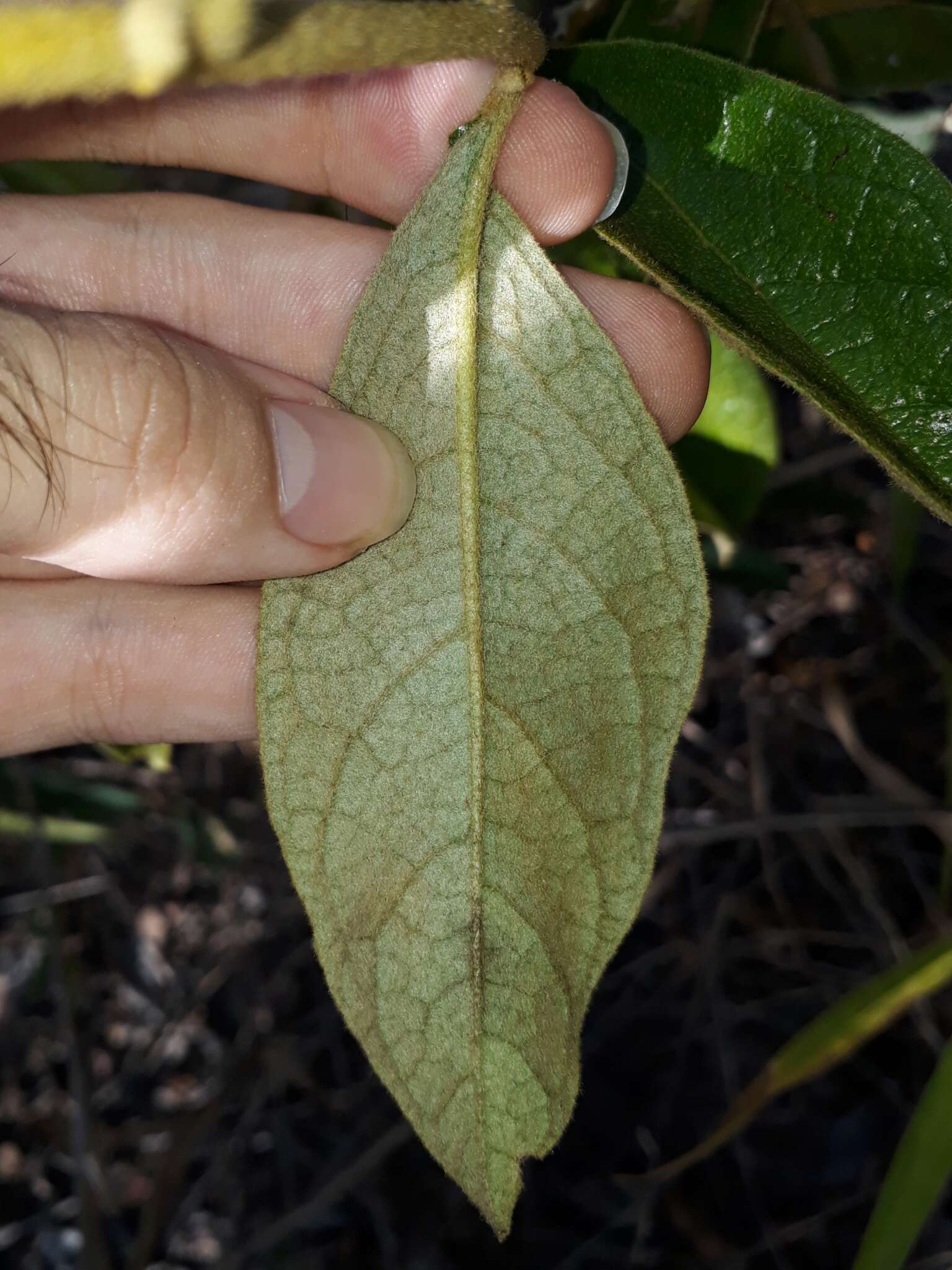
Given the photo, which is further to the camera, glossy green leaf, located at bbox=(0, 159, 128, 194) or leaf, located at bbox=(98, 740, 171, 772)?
leaf, located at bbox=(98, 740, 171, 772)

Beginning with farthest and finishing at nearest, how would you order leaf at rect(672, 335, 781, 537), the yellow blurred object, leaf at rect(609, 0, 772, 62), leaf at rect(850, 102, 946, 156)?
leaf at rect(850, 102, 946, 156)
leaf at rect(672, 335, 781, 537)
leaf at rect(609, 0, 772, 62)
the yellow blurred object

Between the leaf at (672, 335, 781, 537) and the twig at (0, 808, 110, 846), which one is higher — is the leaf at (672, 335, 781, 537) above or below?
above

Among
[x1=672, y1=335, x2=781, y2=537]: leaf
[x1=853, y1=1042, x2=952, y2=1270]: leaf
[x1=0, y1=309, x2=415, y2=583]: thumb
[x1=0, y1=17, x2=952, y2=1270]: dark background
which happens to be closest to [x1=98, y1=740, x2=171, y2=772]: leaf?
[x1=0, y1=17, x2=952, y2=1270]: dark background

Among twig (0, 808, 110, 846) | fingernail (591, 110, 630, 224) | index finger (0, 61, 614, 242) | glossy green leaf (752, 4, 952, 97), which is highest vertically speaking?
glossy green leaf (752, 4, 952, 97)

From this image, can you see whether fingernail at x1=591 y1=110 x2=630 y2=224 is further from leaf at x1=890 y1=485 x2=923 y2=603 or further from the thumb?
leaf at x1=890 y1=485 x2=923 y2=603

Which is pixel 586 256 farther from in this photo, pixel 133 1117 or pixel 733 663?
pixel 133 1117

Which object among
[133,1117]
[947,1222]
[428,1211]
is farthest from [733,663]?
[133,1117]
